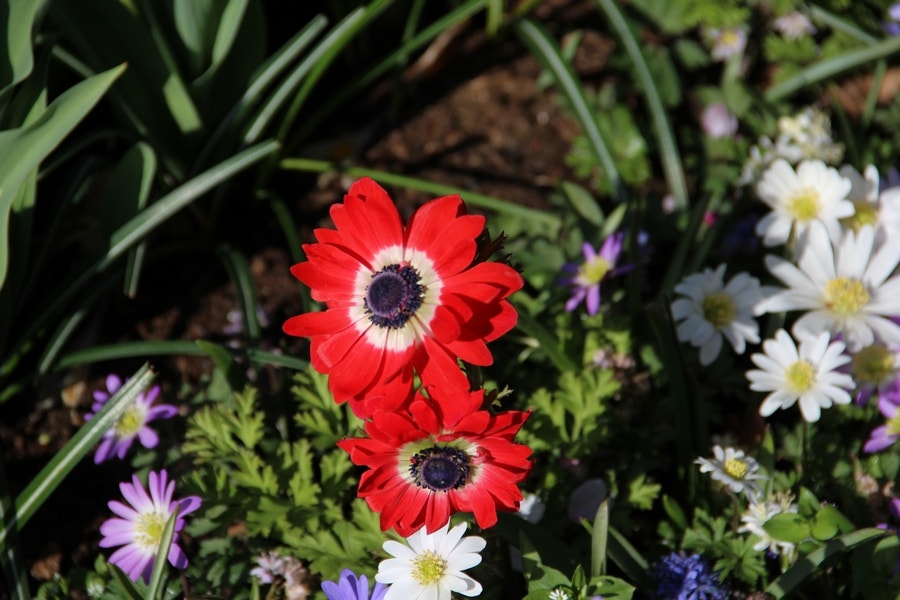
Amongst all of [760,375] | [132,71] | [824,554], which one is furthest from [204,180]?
[824,554]

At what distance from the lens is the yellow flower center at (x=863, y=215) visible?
199 cm

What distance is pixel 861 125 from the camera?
255 cm

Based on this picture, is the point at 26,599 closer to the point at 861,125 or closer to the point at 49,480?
the point at 49,480

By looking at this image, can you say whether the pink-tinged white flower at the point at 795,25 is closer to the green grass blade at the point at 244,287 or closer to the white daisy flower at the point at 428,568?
the green grass blade at the point at 244,287

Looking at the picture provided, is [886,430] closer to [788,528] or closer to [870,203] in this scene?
[788,528]

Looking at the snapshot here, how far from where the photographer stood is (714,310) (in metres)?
1.88

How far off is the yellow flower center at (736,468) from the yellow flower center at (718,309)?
0.43 metres

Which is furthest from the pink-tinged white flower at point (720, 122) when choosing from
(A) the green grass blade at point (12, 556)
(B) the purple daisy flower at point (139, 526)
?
(A) the green grass blade at point (12, 556)

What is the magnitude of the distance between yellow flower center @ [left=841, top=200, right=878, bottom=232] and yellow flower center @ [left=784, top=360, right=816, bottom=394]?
0.51 metres

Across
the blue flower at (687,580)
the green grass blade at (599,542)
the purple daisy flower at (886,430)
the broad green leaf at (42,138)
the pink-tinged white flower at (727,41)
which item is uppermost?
the pink-tinged white flower at (727,41)

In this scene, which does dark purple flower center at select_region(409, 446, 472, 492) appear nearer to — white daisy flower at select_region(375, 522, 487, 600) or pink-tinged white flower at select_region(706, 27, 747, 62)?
white daisy flower at select_region(375, 522, 487, 600)

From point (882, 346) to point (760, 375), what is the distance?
0.38m

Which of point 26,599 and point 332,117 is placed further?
point 332,117

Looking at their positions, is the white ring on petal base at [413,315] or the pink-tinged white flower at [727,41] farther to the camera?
the pink-tinged white flower at [727,41]
